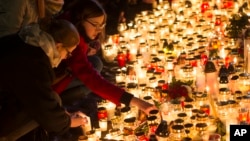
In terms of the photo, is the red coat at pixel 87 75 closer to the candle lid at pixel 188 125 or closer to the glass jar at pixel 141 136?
the glass jar at pixel 141 136

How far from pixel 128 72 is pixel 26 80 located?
2.26 m

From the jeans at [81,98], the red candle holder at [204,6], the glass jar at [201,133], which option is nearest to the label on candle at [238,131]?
the glass jar at [201,133]

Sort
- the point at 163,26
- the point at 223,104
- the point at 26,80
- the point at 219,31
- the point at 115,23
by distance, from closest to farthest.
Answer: the point at 26,80, the point at 223,104, the point at 219,31, the point at 163,26, the point at 115,23

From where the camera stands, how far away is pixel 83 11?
145 inches

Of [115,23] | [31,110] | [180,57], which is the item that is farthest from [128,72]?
[115,23]

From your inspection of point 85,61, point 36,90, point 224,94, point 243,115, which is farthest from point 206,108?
point 36,90

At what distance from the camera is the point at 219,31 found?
600 cm

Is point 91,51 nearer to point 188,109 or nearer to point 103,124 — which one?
point 103,124

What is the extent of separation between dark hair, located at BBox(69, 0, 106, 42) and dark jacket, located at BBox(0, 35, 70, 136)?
29.6 inches

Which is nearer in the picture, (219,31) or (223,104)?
(223,104)

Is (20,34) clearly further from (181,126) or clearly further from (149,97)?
(149,97)

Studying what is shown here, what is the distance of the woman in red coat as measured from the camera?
3662 mm

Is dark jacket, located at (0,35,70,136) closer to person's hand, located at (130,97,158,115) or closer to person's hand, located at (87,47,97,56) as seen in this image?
person's hand, located at (130,97,158,115)

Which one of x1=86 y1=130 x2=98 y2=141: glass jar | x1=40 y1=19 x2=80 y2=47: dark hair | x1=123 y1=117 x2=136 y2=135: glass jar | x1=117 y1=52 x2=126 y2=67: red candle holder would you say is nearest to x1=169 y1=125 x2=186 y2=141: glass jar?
x1=123 y1=117 x2=136 y2=135: glass jar
